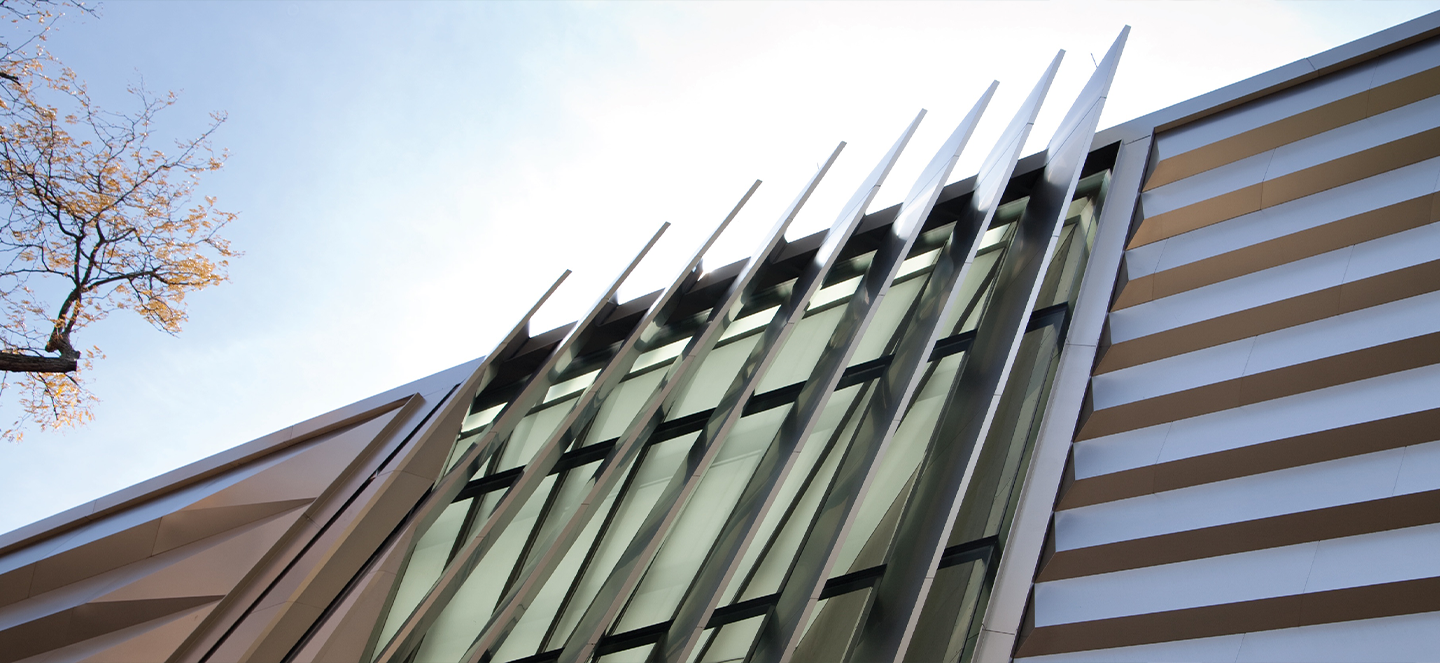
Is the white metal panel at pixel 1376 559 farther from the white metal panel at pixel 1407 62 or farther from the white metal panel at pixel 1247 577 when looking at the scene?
the white metal panel at pixel 1407 62

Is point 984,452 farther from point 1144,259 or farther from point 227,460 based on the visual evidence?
point 227,460

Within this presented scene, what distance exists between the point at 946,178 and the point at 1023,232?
129cm

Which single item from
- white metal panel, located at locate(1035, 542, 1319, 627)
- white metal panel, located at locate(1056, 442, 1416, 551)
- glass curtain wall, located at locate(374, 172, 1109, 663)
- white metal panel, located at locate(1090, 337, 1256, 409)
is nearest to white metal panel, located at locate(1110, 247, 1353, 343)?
white metal panel, located at locate(1090, 337, 1256, 409)

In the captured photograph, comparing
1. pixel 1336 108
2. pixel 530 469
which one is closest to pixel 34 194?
pixel 530 469

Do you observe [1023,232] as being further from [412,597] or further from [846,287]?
[412,597]

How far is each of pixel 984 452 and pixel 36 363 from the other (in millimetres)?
9794

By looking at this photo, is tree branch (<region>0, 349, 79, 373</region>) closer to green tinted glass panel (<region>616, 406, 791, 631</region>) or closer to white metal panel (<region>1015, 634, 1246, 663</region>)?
green tinted glass panel (<region>616, 406, 791, 631</region>)

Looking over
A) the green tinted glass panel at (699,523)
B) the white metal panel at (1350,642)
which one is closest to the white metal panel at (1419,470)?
the white metal panel at (1350,642)

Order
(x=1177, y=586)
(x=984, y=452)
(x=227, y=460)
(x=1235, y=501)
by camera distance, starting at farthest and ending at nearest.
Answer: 1. (x=227, y=460)
2. (x=984, y=452)
3. (x=1235, y=501)
4. (x=1177, y=586)

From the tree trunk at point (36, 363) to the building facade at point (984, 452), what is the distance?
2.68 metres

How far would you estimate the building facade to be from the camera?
6.67 metres

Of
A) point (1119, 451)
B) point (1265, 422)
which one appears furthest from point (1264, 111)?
point (1119, 451)

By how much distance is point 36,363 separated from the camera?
980 cm

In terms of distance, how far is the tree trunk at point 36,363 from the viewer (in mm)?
9586
